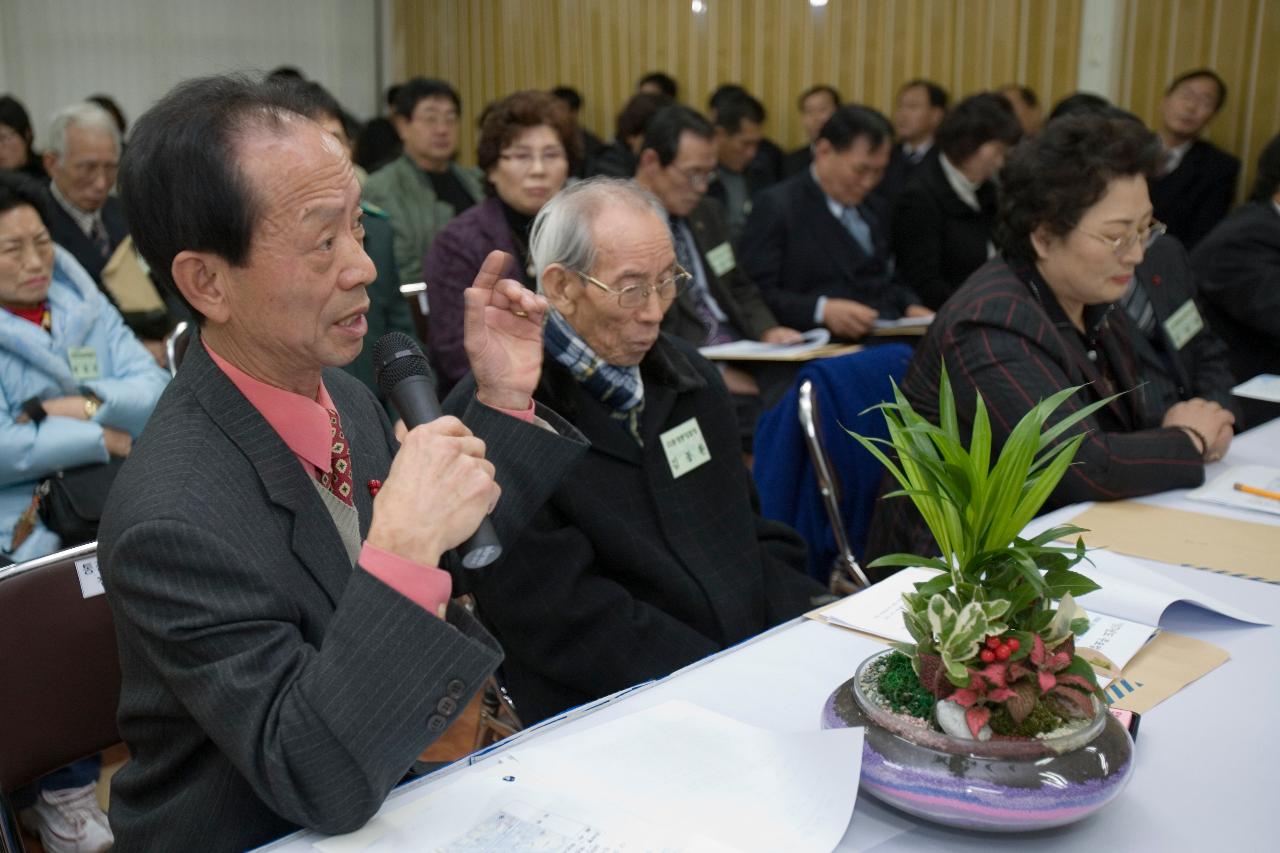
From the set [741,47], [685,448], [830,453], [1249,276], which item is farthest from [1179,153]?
[685,448]

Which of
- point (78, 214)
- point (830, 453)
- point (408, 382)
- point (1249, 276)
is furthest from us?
point (78, 214)

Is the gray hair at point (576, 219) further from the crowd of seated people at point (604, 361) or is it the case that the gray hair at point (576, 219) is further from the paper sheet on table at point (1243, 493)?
the paper sheet on table at point (1243, 493)

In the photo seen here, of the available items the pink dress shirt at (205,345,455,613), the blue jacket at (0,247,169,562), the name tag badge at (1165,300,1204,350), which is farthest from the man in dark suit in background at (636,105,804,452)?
the pink dress shirt at (205,345,455,613)

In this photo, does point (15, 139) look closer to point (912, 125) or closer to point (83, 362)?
point (83, 362)

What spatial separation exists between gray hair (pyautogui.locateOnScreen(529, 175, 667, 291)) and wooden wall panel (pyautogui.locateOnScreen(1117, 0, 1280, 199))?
557 centimetres

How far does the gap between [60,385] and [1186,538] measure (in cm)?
267

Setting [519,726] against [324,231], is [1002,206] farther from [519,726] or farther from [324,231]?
[324,231]

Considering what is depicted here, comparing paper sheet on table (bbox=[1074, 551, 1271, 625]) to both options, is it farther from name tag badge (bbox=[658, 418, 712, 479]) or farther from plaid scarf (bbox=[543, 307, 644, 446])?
plaid scarf (bbox=[543, 307, 644, 446])

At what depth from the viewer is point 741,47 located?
8203 millimetres

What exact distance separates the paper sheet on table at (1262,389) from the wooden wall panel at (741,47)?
4121mm

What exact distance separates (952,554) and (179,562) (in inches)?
29.7

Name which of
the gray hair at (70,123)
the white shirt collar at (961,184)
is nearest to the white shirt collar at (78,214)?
the gray hair at (70,123)

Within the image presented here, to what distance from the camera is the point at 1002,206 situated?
2566 mm

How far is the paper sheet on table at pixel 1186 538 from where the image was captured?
1839 millimetres
